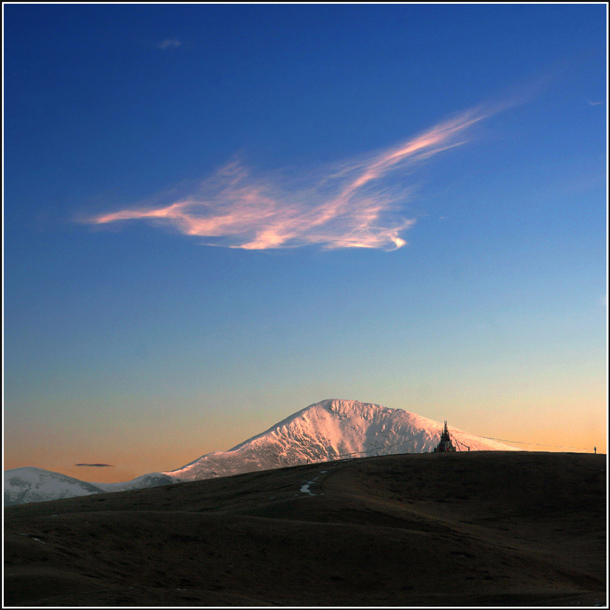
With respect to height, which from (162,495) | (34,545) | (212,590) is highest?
(34,545)

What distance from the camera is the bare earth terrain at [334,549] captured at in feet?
89.9

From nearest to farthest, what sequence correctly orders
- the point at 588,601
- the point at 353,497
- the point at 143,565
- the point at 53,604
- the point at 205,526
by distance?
the point at 53,604
the point at 588,601
the point at 143,565
the point at 205,526
the point at 353,497

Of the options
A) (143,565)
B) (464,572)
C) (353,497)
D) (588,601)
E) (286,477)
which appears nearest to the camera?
(588,601)

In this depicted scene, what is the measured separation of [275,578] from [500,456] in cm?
4975

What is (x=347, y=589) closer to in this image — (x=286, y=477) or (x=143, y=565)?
(x=143, y=565)

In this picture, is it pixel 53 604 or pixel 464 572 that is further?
pixel 464 572

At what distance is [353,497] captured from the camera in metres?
54.2

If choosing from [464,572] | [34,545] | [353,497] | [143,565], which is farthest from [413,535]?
[34,545]

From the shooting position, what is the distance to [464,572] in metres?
34.8

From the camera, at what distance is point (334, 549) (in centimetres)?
3797

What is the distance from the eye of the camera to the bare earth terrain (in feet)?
89.9

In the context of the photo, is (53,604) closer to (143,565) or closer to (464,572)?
(143,565)

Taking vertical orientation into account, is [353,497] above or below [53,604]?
below

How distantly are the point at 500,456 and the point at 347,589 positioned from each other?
158 ft
